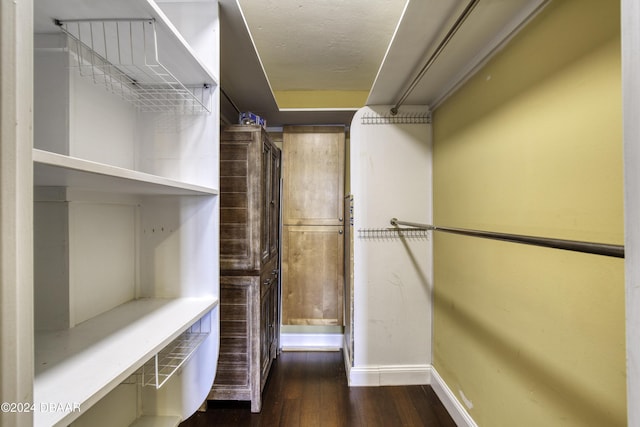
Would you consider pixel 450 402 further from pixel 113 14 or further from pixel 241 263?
pixel 113 14

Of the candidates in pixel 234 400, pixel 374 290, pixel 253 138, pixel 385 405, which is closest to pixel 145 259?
pixel 253 138

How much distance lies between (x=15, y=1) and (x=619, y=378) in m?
1.49

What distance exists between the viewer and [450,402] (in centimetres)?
168

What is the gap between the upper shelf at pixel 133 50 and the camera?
730mm

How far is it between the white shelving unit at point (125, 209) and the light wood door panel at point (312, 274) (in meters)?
1.41

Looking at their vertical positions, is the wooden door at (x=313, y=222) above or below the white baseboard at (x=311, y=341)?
above

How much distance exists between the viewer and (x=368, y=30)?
5.63 ft

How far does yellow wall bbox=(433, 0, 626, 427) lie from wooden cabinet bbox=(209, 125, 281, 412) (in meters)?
1.22

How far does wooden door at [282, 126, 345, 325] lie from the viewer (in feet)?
8.05

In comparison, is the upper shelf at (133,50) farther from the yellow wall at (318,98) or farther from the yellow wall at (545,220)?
the yellow wall at (318,98)

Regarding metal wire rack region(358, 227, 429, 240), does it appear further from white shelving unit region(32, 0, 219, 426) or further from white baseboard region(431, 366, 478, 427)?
white shelving unit region(32, 0, 219, 426)

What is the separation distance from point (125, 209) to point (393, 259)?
166 centimetres

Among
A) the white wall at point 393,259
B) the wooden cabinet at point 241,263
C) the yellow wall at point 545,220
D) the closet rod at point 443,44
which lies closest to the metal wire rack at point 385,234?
the white wall at point 393,259

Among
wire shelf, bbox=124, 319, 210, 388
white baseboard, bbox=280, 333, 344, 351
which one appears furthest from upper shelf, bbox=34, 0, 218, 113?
white baseboard, bbox=280, 333, 344, 351
